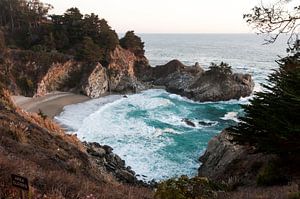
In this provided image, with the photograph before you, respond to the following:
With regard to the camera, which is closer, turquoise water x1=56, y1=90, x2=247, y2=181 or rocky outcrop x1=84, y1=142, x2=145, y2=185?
rocky outcrop x1=84, y1=142, x2=145, y2=185

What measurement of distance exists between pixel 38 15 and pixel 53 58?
628 inches

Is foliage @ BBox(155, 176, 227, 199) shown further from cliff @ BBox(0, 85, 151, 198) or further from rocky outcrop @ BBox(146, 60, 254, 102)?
rocky outcrop @ BBox(146, 60, 254, 102)

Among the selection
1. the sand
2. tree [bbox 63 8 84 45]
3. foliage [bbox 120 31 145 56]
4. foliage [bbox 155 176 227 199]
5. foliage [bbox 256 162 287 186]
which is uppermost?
tree [bbox 63 8 84 45]

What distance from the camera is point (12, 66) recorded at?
46.2 meters

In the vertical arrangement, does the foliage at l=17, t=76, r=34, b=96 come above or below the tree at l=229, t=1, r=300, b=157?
below

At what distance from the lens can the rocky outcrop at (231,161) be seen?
1419 cm

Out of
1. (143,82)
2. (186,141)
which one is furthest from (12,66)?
(186,141)

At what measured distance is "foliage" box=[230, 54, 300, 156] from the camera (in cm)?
1051

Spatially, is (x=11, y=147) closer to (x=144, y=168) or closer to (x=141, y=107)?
(x=144, y=168)

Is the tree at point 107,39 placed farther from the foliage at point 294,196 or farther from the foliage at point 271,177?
the foliage at point 294,196

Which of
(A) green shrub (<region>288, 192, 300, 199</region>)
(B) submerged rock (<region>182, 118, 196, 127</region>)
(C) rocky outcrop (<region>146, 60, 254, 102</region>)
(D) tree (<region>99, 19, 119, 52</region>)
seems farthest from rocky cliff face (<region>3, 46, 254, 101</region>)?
(A) green shrub (<region>288, 192, 300, 199</region>)

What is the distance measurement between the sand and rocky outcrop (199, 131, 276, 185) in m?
20.3

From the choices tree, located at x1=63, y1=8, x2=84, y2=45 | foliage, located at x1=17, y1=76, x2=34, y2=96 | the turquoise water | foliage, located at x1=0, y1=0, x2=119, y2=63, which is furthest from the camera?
tree, located at x1=63, y1=8, x2=84, y2=45

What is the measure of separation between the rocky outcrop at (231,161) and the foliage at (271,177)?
2.96 feet
